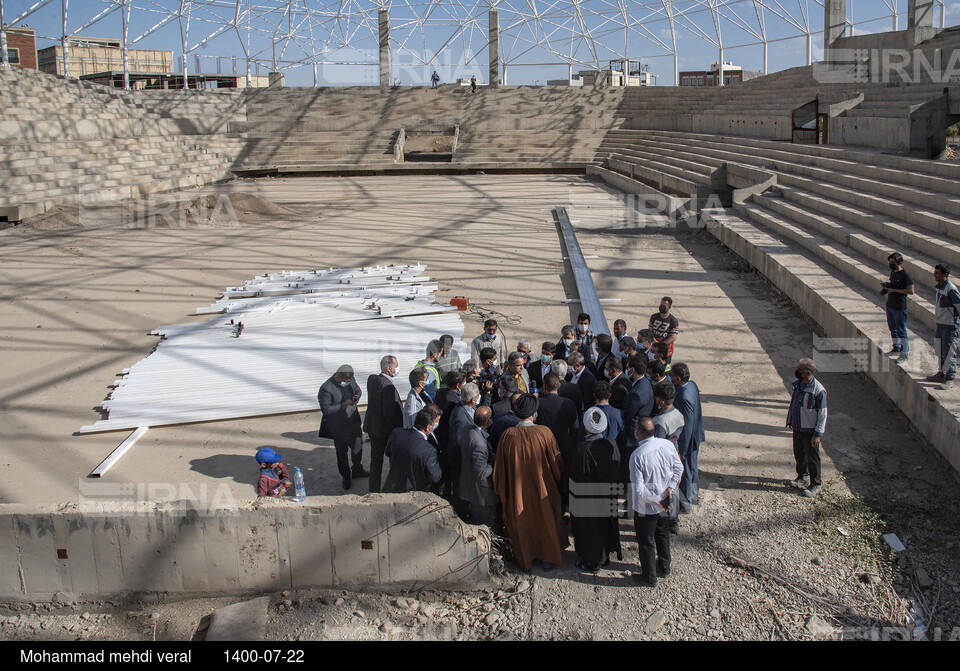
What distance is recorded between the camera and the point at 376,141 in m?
40.1

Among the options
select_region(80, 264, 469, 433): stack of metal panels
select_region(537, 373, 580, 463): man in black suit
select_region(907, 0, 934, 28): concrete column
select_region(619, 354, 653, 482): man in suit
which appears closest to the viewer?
select_region(537, 373, 580, 463): man in black suit

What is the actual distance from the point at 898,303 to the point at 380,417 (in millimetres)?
5602

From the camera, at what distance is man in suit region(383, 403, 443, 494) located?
5.96 metres

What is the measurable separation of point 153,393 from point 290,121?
116 feet

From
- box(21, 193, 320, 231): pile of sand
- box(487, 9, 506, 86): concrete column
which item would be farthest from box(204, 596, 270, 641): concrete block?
box(487, 9, 506, 86): concrete column

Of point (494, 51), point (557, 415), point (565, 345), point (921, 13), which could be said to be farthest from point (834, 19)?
point (557, 415)

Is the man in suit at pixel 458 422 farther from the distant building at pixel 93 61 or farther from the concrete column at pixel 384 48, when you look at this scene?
the distant building at pixel 93 61

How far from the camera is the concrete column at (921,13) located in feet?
80.1

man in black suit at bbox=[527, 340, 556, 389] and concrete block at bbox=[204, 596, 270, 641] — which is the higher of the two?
man in black suit at bbox=[527, 340, 556, 389]

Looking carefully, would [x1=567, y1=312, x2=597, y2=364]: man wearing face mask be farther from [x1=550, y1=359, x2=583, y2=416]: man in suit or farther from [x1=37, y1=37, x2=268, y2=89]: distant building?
[x1=37, y1=37, x2=268, y2=89]: distant building

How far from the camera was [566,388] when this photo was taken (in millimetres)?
6961

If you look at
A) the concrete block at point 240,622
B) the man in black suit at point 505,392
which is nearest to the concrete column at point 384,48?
the man in black suit at point 505,392

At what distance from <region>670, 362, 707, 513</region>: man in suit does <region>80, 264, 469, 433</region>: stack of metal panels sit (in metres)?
3.80

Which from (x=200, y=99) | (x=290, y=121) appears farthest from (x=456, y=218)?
(x=200, y=99)
